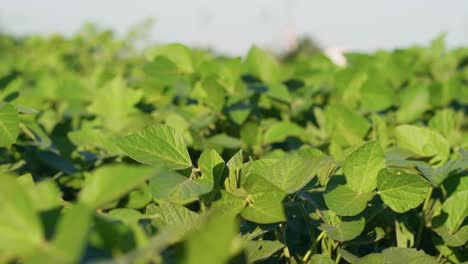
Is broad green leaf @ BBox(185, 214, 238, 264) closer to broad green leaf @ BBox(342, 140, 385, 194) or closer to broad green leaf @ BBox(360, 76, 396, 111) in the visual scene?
A: broad green leaf @ BBox(342, 140, 385, 194)

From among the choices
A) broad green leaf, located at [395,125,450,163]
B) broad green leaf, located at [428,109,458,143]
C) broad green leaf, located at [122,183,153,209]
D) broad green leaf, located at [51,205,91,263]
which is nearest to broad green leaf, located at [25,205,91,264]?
broad green leaf, located at [51,205,91,263]

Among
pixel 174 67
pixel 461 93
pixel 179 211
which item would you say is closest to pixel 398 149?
pixel 179 211

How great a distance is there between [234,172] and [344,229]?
0.18 m

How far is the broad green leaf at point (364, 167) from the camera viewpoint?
37.3 inches

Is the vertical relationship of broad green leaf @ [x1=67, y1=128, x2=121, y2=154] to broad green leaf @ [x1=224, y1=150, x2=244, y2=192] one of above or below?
below

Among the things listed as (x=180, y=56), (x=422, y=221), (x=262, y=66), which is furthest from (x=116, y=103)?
(x=422, y=221)

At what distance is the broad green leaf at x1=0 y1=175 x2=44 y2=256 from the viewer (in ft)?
1.77

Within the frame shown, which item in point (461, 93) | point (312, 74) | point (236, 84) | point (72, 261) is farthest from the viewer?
point (312, 74)

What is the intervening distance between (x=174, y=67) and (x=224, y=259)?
1.45m

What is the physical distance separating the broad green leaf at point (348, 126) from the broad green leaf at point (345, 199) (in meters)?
0.58

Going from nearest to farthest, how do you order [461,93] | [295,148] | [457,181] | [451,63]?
1. [457,181]
2. [295,148]
3. [461,93]
4. [451,63]

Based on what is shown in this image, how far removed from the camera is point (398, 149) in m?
1.29

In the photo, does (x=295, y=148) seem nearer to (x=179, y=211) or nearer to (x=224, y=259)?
(x=179, y=211)

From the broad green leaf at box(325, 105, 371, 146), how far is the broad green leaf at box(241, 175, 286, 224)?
70cm
